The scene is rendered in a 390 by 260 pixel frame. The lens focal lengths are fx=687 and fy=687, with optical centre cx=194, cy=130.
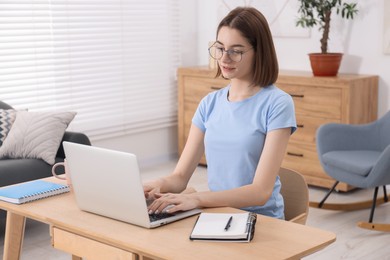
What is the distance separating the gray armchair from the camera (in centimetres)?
443

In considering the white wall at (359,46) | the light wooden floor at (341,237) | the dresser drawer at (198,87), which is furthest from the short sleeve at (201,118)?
the dresser drawer at (198,87)

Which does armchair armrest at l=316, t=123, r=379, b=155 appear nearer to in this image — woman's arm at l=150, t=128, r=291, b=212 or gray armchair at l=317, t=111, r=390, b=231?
gray armchair at l=317, t=111, r=390, b=231

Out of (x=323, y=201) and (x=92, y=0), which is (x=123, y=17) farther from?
(x=323, y=201)

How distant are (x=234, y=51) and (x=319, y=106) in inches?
114

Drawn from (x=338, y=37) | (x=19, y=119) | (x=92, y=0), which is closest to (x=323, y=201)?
(x=338, y=37)

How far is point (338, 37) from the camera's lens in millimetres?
5672

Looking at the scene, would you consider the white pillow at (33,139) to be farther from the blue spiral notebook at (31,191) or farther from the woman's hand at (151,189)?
the woman's hand at (151,189)

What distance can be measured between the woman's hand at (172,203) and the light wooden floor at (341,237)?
1.80m

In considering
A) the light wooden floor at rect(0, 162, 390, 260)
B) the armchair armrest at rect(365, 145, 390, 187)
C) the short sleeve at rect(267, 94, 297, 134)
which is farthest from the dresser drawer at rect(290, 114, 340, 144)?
the short sleeve at rect(267, 94, 297, 134)

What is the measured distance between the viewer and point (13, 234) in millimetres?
2697

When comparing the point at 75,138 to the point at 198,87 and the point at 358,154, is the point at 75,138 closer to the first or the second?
the point at 198,87

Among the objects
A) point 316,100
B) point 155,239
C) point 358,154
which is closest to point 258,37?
point 155,239

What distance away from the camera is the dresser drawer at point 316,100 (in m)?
5.23

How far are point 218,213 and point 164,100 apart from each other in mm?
4353
